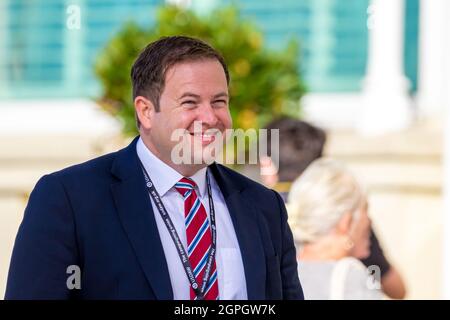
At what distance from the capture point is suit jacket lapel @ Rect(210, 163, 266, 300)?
2.30 metres

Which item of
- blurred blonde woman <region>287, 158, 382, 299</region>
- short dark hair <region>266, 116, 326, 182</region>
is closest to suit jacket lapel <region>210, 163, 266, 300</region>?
blurred blonde woman <region>287, 158, 382, 299</region>

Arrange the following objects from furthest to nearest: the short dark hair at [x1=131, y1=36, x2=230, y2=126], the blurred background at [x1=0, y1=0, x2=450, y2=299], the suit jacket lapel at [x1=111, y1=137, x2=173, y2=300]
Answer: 1. the blurred background at [x1=0, y1=0, x2=450, y2=299]
2. the short dark hair at [x1=131, y1=36, x2=230, y2=126]
3. the suit jacket lapel at [x1=111, y1=137, x2=173, y2=300]

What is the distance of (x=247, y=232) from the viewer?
236 centimetres

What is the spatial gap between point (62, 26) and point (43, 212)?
354 inches

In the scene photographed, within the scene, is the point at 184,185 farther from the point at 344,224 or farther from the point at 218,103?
the point at 344,224

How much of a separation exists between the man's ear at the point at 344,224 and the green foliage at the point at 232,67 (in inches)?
117

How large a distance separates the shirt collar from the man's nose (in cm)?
14

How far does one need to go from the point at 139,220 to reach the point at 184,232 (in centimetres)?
10

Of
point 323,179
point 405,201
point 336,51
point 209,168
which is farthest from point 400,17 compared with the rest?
point 209,168

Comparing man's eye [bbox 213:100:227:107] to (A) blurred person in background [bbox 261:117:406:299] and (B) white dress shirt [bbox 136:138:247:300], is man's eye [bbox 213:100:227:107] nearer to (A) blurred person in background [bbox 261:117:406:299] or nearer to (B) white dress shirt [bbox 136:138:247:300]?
(B) white dress shirt [bbox 136:138:247:300]

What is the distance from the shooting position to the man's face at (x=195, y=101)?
7.53ft

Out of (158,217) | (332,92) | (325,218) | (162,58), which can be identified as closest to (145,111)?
(162,58)

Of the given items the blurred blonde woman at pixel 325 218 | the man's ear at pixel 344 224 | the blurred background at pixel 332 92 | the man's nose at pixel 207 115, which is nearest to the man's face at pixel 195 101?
the man's nose at pixel 207 115
